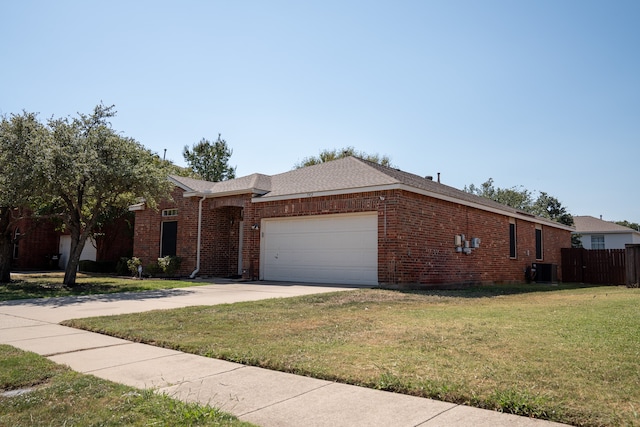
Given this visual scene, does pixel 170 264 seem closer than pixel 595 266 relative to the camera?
Yes

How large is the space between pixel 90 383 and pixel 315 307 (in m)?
5.34

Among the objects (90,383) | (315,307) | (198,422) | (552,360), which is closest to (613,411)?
(552,360)

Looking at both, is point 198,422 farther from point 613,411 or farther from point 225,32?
point 225,32

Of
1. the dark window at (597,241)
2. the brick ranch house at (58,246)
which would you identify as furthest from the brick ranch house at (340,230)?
the dark window at (597,241)

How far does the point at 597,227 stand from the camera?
37250 millimetres

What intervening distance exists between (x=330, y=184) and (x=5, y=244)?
11.9 metres

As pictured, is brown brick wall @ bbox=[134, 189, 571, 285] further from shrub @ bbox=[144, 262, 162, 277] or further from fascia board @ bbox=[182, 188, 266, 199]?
shrub @ bbox=[144, 262, 162, 277]

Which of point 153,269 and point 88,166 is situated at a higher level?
point 88,166

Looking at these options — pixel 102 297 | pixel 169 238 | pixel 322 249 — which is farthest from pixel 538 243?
pixel 102 297

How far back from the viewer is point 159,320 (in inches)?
299

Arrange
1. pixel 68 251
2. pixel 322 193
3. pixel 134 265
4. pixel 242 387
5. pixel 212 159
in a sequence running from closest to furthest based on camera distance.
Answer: pixel 242 387 < pixel 322 193 < pixel 134 265 < pixel 68 251 < pixel 212 159

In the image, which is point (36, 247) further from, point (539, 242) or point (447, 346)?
point (447, 346)

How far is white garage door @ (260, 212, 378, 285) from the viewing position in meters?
14.2

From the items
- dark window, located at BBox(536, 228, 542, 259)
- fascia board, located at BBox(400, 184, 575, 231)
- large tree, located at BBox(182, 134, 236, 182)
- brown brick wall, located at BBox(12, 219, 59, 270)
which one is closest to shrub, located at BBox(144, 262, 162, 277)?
fascia board, located at BBox(400, 184, 575, 231)
